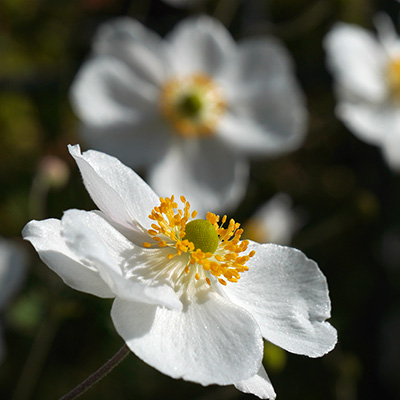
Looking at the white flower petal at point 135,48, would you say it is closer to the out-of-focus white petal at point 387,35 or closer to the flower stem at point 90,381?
the out-of-focus white petal at point 387,35

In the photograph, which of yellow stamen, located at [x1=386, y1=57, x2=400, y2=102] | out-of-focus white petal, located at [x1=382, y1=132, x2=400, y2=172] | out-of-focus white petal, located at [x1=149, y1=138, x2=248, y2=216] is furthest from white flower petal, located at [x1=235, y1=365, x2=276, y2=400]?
yellow stamen, located at [x1=386, y1=57, x2=400, y2=102]

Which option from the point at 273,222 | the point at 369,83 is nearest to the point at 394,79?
the point at 369,83

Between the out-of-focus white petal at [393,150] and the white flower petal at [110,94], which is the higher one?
the out-of-focus white petal at [393,150]

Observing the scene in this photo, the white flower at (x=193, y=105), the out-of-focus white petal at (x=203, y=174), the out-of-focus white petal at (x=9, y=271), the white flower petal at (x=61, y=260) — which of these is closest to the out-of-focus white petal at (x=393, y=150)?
the white flower at (x=193, y=105)

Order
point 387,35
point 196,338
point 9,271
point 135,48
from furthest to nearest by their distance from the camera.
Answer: point 387,35 < point 135,48 < point 9,271 < point 196,338

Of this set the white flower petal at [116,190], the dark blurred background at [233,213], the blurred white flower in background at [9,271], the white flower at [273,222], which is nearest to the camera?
the white flower petal at [116,190]

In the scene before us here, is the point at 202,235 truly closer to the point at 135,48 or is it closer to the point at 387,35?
the point at 135,48

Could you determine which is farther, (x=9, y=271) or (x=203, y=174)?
(x=203, y=174)
